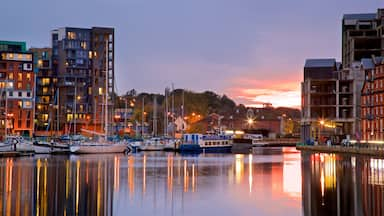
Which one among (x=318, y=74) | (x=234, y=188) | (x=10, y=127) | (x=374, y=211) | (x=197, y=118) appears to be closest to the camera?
(x=374, y=211)

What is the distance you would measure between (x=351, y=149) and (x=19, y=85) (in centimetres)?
7379

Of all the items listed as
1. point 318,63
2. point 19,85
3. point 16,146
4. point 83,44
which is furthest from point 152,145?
point 318,63

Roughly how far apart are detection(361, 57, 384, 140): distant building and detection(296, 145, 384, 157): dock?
22.6ft

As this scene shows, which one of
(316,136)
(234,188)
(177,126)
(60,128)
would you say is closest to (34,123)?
(60,128)

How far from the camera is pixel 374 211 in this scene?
1118 inches

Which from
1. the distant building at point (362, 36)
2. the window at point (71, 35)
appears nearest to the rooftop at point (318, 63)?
the distant building at point (362, 36)

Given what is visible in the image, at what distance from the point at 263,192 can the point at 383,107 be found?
65263mm

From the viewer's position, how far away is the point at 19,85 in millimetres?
133250

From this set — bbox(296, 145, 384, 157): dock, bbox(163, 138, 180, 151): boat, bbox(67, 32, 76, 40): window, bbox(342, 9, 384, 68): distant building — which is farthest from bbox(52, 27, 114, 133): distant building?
bbox(342, 9, 384, 68): distant building

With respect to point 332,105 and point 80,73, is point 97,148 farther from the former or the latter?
point 332,105

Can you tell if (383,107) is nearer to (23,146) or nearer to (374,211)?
(23,146)

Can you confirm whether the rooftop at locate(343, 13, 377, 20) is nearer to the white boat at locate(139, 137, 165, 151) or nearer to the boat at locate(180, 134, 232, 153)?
the boat at locate(180, 134, 232, 153)

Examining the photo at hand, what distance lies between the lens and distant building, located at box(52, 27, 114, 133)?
143500 millimetres

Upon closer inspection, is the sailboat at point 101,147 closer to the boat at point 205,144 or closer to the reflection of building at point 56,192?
the boat at point 205,144
